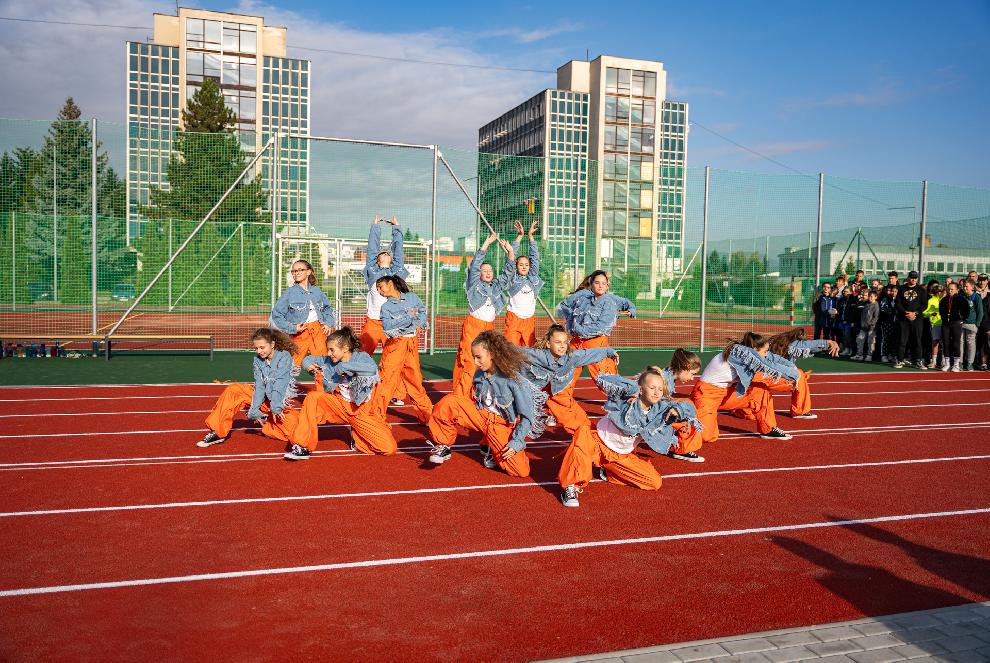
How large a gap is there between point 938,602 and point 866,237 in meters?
17.4

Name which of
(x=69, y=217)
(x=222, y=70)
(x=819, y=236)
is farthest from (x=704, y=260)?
(x=222, y=70)

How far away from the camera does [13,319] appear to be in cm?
1619

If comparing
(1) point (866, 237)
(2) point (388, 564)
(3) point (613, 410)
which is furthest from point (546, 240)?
(2) point (388, 564)

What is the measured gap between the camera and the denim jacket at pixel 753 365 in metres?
7.97

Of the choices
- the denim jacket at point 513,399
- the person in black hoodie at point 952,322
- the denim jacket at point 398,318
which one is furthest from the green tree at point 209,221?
the person in black hoodie at point 952,322

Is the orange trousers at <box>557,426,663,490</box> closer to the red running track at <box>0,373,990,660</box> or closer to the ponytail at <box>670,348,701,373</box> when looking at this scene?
the red running track at <box>0,373,990,660</box>

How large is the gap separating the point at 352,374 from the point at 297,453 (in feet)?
A: 2.94

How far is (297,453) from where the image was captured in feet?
22.7

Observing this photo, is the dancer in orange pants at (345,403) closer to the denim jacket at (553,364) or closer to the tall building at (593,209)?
the denim jacket at (553,364)


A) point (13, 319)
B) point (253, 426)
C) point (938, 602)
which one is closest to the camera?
point (938, 602)

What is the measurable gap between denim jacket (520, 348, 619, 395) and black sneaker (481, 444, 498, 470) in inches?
30.9

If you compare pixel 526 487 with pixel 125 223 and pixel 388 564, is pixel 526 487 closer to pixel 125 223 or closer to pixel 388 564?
pixel 388 564

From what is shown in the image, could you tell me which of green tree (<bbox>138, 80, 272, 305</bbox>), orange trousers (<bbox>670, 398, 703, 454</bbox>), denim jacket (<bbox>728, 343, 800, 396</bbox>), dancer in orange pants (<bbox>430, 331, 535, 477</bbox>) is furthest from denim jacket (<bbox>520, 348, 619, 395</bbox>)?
green tree (<bbox>138, 80, 272, 305</bbox>)

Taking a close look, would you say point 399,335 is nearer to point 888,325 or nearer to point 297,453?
point 297,453
